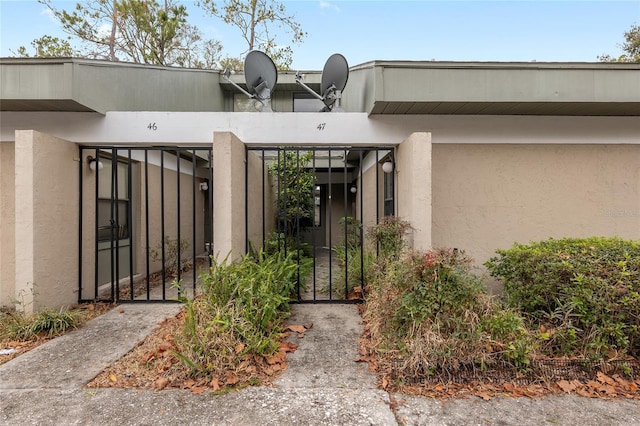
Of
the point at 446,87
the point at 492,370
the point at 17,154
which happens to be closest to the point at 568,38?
the point at 446,87

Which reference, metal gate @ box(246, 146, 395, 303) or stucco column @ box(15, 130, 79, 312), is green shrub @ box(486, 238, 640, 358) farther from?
stucco column @ box(15, 130, 79, 312)

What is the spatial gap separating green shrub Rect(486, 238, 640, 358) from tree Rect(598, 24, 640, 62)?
1528 cm

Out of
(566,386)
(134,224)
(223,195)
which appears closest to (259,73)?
(223,195)

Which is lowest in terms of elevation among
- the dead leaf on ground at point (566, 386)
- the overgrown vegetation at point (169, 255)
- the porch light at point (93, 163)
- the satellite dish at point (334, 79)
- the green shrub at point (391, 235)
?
the dead leaf on ground at point (566, 386)

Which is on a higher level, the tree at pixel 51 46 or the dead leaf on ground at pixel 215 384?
the tree at pixel 51 46

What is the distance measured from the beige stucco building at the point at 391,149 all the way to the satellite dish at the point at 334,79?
257 millimetres

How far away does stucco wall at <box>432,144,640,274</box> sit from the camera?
4750mm

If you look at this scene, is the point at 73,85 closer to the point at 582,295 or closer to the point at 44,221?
the point at 44,221

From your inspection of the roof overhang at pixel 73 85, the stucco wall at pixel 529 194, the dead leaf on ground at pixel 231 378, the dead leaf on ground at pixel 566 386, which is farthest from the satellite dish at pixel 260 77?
the dead leaf on ground at pixel 566 386

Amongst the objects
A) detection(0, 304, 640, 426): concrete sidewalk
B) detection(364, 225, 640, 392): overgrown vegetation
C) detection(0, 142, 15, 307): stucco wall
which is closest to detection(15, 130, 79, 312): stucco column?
detection(0, 142, 15, 307): stucco wall

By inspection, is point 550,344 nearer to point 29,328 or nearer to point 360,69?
point 360,69

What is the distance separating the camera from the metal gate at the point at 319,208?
4867 mm

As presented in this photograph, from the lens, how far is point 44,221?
13.1 ft

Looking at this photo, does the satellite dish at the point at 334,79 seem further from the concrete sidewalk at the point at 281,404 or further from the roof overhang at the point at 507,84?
the concrete sidewalk at the point at 281,404
